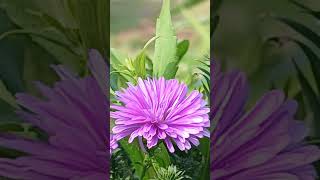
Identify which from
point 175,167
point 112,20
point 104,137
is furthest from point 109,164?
point 112,20

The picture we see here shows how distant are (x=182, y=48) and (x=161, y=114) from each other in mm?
215

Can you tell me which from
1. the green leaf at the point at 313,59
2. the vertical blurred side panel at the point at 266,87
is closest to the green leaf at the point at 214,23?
the vertical blurred side panel at the point at 266,87

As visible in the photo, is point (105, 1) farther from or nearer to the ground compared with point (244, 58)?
farther from the ground

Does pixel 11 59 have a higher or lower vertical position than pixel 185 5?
lower

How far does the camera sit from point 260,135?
57.4 inches

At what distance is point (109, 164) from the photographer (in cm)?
146

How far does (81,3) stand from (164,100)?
15.2 inches

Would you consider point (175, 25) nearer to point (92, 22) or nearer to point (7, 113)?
point (92, 22)

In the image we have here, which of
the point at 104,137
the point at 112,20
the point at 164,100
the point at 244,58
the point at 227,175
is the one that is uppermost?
the point at 112,20

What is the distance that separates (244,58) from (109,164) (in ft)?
1.67

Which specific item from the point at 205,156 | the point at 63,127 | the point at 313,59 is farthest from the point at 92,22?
the point at 313,59

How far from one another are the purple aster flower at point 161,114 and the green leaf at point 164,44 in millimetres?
49

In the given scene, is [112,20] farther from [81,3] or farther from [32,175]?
[32,175]

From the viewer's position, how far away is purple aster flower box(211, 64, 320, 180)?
4.78 feet
